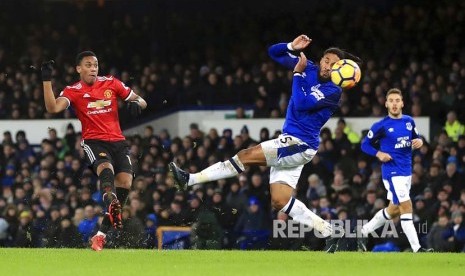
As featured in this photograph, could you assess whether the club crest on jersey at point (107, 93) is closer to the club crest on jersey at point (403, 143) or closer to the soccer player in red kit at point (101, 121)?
the soccer player in red kit at point (101, 121)

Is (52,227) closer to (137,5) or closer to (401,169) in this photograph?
(401,169)

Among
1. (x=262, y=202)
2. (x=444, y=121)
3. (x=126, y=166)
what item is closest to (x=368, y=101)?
(x=444, y=121)

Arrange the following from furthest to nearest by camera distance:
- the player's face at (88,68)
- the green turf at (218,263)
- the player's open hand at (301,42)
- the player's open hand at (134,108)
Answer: the player's face at (88,68) → the player's open hand at (134,108) → the player's open hand at (301,42) → the green turf at (218,263)

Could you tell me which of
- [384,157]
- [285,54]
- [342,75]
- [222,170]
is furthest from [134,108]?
[384,157]

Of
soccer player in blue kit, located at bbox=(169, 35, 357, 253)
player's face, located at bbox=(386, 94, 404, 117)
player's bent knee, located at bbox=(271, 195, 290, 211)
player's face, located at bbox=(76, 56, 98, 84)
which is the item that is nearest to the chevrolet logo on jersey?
player's face, located at bbox=(76, 56, 98, 84)

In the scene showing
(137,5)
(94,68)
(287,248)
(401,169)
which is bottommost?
(287,248)

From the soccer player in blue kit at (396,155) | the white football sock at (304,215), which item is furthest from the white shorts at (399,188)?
the white football sock at (304,215)

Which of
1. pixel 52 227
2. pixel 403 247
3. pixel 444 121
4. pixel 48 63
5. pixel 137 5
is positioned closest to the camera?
pixel 48 63

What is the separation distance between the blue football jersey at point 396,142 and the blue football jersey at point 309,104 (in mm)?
2786

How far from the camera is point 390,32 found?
2602 cm

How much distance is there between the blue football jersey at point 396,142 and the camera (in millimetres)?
15581

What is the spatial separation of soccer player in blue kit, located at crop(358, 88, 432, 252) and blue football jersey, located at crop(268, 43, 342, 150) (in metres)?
2.68

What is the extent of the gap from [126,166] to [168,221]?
6.01 meters

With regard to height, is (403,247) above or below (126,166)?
below
